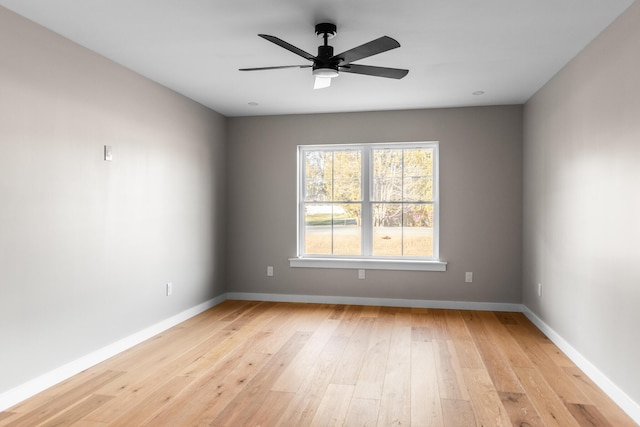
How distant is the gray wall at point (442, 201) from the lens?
5219 millimetres

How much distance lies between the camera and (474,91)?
4.59 m

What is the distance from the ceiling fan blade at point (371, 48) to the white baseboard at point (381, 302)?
330 cm

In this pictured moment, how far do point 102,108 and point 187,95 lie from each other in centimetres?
131

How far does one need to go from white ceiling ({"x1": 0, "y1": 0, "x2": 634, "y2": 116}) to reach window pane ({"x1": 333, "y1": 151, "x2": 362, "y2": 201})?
1.19 metres

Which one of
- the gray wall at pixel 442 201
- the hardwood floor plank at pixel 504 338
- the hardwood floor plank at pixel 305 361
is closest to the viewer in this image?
the hardwood floor plank at pixel 305 361

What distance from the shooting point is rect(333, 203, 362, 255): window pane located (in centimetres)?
568

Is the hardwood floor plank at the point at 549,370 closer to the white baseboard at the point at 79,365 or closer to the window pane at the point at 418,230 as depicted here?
the window pane at the point at 418,230

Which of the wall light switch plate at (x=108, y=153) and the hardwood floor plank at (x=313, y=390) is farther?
the wall light switch plate at (x=108, y=153)

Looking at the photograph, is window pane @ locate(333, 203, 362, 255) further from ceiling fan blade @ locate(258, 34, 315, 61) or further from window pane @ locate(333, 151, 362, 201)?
ceiling fan blade @ locate(258, 34, 315, 61)

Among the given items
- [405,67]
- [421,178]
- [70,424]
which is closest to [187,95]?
[405,67]

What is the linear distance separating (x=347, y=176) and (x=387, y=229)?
2.74ft

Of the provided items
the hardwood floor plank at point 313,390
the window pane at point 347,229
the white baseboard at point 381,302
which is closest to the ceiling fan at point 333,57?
the hardwood floor plank at point 313,390

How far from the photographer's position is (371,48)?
107 inches

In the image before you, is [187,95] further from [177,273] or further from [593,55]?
[593,55]
